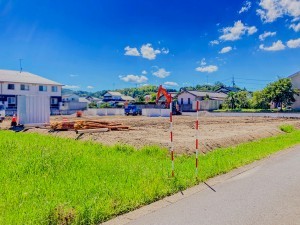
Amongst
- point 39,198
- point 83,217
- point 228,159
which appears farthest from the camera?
point 228,159

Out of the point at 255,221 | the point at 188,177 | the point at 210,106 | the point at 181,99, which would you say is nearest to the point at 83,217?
the point at 255,221

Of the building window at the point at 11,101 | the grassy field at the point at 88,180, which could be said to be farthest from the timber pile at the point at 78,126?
the building window at the point at 11,101

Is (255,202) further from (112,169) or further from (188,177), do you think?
(112,169)

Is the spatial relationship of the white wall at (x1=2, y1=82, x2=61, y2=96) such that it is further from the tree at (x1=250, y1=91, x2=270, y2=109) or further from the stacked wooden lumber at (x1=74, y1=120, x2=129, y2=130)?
the tree at (x1=250, y1=91, x2=270, y2=109)

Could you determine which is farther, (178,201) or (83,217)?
(178,201)

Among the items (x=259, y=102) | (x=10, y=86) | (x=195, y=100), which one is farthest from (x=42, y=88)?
(x=259, y=102)

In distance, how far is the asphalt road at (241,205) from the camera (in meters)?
4.71

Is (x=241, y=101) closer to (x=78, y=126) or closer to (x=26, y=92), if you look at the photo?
(x=26, y=92)

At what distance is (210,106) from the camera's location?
2564 inches

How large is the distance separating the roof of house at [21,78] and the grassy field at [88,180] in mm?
49343

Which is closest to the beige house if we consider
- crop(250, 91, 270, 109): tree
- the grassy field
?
crop(250, 91, 270, 109): tree

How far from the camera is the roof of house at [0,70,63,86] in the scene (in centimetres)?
5484

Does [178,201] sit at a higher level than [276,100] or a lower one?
lower

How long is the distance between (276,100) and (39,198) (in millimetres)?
44249
